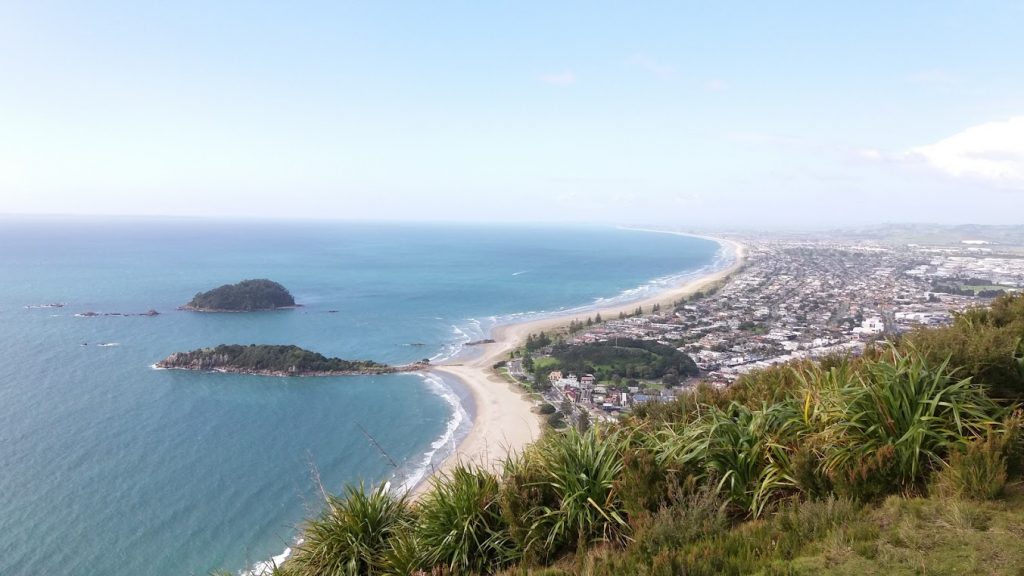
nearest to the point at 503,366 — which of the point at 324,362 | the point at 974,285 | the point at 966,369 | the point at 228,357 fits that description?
the point at 324,362

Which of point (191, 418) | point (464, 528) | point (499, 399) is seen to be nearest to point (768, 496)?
point (464, 528)

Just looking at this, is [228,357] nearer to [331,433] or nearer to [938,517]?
[331,433]

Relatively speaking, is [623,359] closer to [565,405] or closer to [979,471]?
[565,405]

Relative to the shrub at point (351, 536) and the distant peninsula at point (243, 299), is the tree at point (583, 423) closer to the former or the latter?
the shrub at point (351, 536)

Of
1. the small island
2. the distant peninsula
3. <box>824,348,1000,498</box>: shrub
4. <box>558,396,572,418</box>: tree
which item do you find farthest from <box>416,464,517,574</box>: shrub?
the distant peninsula

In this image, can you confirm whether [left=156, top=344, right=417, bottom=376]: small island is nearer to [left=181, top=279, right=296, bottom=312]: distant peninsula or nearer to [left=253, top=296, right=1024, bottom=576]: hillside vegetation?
[left=181, top=279, right=296, bottom=312]: distant peninsula

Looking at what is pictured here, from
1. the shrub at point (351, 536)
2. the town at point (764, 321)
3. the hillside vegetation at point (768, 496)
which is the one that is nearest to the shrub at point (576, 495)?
the hillside vegetation at point (768, 496)

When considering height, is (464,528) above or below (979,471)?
below
